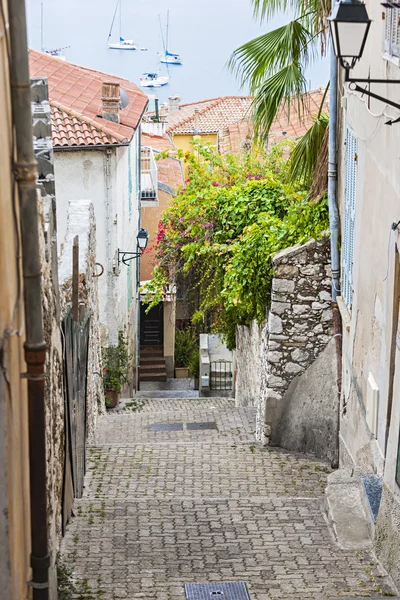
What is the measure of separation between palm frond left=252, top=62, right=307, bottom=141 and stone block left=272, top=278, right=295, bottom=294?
1680 mm

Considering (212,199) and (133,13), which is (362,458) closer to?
(212,199)

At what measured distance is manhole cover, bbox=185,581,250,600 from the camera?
19.5 feet

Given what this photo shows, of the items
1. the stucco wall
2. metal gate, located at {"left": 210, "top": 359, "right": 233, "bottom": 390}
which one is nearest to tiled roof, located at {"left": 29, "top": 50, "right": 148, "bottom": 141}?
metal gate, located at {"left": 210, "top": 359, "right": 233, "bottom": 390}

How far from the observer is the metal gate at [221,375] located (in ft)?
70.2

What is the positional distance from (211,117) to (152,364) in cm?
1491

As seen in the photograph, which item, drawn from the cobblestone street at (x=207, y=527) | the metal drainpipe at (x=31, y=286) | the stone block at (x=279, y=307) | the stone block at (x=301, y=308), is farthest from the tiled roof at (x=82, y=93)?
the metal drainpipe at (x=31, y=286)

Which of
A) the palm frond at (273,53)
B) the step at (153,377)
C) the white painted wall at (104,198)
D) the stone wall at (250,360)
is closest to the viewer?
the palm frond at (273,53)

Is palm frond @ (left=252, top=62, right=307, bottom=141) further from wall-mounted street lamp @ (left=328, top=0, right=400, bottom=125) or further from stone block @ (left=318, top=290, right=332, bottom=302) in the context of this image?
wall-mounted street lamp @ (left=328, top=0, right=400, bottom=125)

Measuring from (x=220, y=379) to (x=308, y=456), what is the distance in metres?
10.9

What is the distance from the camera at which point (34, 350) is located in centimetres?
461

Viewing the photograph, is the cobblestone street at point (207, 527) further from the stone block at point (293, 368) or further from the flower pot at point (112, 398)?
the flower pot at point (112, 398)

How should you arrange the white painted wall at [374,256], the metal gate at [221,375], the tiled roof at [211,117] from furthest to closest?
1. the tiled roof at [211,117]
2. the metal gate at [221,375]
3. the white painted wall at [374,256]

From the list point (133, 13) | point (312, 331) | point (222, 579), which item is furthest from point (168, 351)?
point (133, 13)

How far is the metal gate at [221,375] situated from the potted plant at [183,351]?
123 inches
